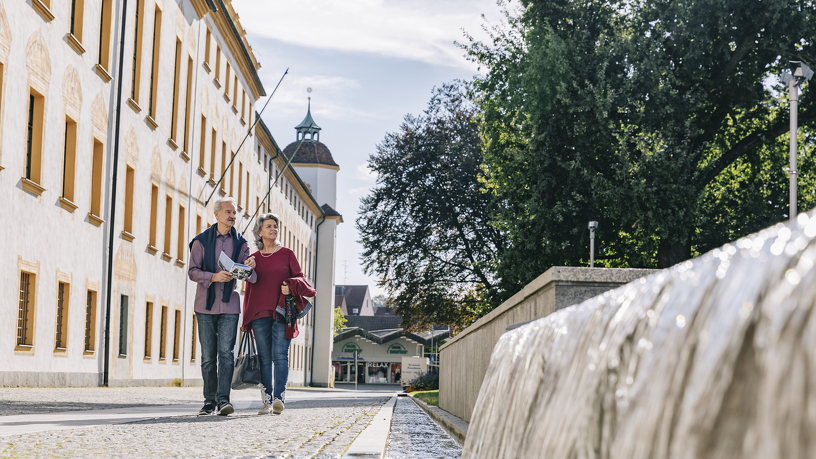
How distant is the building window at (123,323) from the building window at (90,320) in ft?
6.48

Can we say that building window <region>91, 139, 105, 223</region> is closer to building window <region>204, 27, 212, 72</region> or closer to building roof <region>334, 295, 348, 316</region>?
building window <region>204, 27, 212, 72</region>

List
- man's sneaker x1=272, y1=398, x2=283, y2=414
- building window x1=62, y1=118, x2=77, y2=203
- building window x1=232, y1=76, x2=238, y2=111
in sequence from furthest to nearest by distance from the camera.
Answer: building window x1=232, y1=76, x2=238, y2=111, building window x1=62, y1=118, x2=77, y2=203, man's sneaker x1=272, y1=398, x2=283, y2=414

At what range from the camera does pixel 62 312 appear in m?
17.4

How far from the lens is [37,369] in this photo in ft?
51.1

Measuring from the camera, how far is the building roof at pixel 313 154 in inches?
3142

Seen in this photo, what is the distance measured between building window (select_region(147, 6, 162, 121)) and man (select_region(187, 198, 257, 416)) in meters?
16.9

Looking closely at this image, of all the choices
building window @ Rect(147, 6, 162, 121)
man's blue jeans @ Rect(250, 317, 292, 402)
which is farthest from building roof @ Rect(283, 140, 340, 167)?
man's blue jeans @ Rect(250, 317, 292, 402)

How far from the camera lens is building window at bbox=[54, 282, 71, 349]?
17203mm

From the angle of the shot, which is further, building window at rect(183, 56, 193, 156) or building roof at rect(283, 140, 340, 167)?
building roof at rect(283, 140, 340, 167)

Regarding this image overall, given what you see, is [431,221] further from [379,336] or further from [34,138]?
[379,336]

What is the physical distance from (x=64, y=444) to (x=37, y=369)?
11.9 metres

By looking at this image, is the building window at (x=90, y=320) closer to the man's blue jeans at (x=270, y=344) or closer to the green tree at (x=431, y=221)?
the man's blue jeans at (x=270, y=344)

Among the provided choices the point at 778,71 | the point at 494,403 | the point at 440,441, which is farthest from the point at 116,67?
the point at 494,403

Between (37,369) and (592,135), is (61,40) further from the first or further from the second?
(592,135)
